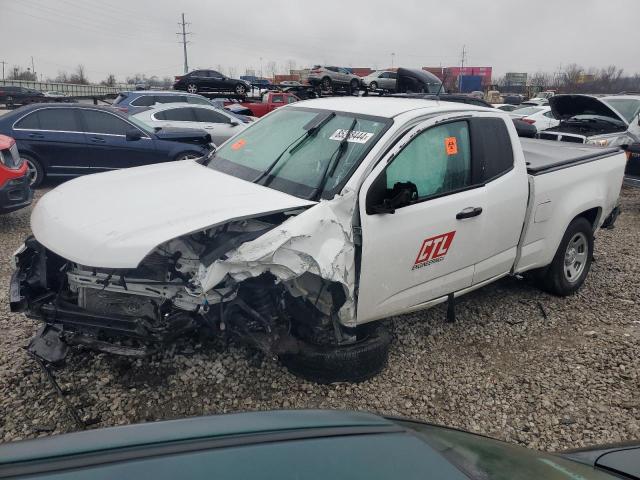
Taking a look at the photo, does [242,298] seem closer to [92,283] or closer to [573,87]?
[92,283]

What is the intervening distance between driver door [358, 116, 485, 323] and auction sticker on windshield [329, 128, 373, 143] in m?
0.23

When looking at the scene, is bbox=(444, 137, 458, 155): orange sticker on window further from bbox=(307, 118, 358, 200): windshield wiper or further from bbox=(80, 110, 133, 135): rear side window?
bbox=(80, 110, 133, 135): rear side window

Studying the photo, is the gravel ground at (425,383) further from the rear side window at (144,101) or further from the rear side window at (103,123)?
the rear side window at (144,101)

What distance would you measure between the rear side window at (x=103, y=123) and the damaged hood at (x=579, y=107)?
8147 mm

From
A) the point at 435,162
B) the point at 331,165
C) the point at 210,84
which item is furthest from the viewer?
the point at 210,84

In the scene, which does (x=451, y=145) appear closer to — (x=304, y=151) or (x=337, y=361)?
(x=304, y=151)

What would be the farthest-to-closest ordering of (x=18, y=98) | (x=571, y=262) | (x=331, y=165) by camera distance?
(x=18, y=98), (x=571, y=262), (x=331, y=165)

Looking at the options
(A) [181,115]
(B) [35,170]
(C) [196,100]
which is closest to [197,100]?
(C) [196,100]

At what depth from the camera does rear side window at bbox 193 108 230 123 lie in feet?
38.9

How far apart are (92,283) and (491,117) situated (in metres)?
3.25

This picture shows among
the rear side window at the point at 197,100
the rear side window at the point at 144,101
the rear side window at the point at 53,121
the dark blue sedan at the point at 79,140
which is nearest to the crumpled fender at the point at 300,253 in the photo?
the dark blue sedan at the point at 79,140

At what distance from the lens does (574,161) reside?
473cm

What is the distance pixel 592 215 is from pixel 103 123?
7.80 m

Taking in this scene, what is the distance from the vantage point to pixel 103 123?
8.97 meters
